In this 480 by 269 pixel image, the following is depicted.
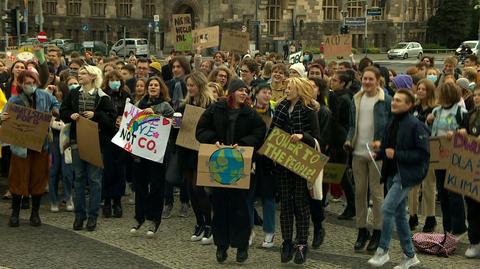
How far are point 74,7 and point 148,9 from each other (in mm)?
6539

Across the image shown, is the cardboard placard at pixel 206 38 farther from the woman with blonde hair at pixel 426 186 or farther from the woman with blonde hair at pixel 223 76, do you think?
the woman with blonde hair at pixel 426 186

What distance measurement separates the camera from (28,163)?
10.8m

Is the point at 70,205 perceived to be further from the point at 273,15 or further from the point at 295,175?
the point at 273,15

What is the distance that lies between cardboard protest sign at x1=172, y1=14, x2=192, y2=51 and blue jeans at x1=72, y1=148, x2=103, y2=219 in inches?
403

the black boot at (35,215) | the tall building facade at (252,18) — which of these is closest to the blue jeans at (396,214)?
the black boot at (35,215)

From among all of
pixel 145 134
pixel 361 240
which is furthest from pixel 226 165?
pixel 361 240

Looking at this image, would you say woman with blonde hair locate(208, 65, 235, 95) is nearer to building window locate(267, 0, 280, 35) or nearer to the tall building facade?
the tall building facade

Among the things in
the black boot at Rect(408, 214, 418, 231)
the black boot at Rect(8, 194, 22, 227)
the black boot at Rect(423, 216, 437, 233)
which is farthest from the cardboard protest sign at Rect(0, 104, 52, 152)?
the black boot at Rect(423, 216, 437, 233)

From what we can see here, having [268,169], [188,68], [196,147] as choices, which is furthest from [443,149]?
[188,68]

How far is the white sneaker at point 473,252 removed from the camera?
9.38 meters

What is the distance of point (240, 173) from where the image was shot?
28.5 feet

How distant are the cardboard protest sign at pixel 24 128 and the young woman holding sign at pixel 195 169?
81.0 inches

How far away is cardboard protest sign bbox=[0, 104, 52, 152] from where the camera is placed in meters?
10.6

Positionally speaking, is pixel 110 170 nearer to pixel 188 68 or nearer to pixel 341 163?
pixel 188 68
